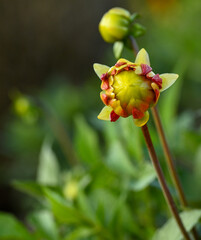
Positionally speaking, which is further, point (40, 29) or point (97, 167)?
point (40, 29)

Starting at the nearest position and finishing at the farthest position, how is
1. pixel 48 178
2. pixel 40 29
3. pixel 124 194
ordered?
pixel 124 194 → pixel 48 178 → pixel 40 29

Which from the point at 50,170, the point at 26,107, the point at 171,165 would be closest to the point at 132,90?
the point at 171,165

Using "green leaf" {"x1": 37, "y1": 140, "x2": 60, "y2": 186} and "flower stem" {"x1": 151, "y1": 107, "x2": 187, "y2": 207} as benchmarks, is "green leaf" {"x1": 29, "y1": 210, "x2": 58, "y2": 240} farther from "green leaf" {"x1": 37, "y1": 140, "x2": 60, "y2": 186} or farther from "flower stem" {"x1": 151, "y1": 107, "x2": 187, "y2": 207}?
"flower stem" {"x1": 151, "y1": 107, "x2": 187, "y2": 207}

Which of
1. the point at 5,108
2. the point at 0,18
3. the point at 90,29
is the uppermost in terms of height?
the point at 0,18

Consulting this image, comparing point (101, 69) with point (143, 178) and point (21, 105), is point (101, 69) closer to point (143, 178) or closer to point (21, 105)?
point (143, 178)

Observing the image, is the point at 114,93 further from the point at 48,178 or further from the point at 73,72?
the point at 73,72

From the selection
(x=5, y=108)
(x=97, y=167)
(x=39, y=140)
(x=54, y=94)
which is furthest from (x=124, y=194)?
(x=5, y=108)

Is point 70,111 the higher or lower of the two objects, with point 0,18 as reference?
lower
